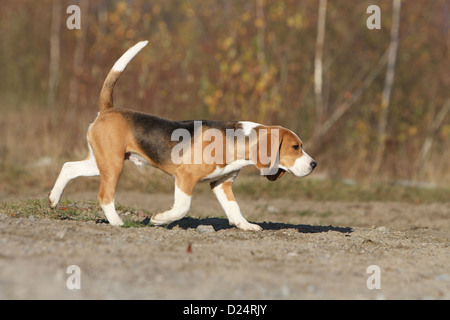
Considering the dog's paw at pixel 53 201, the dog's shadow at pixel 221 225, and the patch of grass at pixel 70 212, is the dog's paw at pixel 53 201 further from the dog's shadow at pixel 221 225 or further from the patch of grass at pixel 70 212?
the dog's shadow at pixel 221 225

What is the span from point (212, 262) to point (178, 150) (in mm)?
2183

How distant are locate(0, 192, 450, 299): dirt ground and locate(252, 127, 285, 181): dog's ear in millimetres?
803

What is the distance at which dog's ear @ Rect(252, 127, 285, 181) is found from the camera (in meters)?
7.15

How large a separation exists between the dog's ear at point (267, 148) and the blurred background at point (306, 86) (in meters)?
7.06

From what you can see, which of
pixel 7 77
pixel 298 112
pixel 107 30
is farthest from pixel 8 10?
pixel 298 112

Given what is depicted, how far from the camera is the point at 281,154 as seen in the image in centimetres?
735

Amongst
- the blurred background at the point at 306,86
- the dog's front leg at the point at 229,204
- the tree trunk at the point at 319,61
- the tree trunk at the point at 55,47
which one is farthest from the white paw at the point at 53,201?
the tree trunk at the point at 55,47

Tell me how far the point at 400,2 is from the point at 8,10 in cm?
1420

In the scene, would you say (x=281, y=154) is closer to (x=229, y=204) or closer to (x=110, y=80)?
(x=229, y=204)

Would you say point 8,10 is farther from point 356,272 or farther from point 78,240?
point 356,272

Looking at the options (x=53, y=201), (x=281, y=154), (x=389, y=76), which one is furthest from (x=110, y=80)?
(x=389, y=76)

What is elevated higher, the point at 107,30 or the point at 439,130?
the point at 107,30

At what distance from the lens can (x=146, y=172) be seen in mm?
13148

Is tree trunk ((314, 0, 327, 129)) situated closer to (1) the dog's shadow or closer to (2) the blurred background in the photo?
(2) the blurred background
